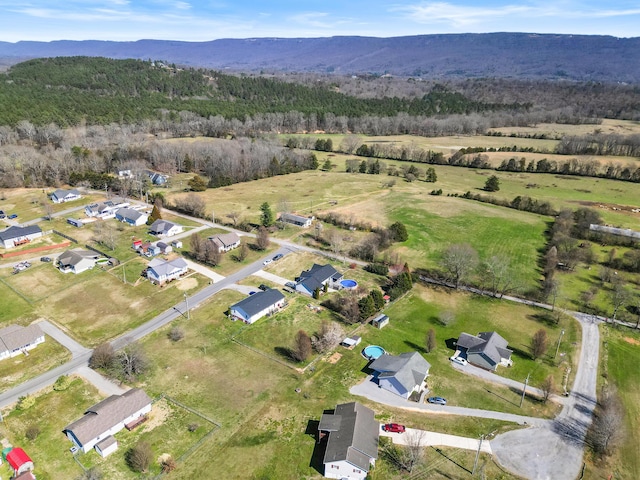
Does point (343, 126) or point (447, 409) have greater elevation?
point (343, 126)

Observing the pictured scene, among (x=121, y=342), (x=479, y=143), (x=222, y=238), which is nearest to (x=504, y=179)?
(x=479, y=143)

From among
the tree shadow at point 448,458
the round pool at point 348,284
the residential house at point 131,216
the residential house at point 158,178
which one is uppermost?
the residential house at point 158,178

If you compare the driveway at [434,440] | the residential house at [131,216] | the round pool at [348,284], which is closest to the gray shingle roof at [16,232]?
the residential house at [131,216]

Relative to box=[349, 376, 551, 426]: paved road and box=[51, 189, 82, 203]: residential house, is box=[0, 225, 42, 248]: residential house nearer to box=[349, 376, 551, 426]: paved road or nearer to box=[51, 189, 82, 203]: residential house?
box=[51, 189, 82, 203]: residential house

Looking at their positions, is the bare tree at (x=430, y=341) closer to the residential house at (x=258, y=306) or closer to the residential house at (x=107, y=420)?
the residential house at (x=258, y=306)

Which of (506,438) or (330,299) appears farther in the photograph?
(330,299)

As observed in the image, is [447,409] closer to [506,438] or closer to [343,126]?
[506,438]
